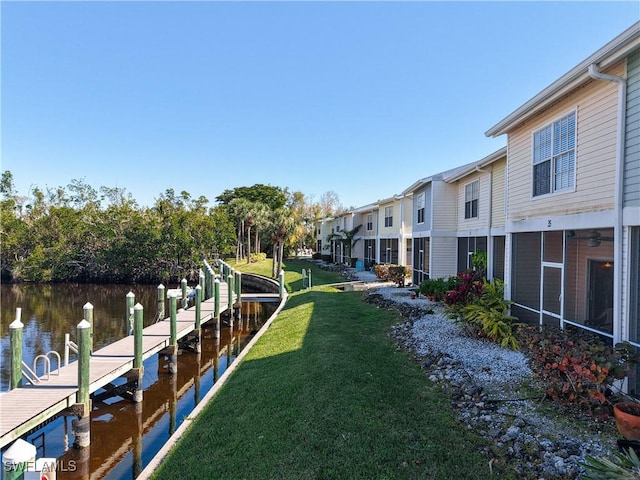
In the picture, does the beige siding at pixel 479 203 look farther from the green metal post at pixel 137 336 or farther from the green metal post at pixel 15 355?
the green metal post at pixel 15 355

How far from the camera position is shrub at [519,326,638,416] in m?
5.33

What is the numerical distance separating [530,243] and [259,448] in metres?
8.40

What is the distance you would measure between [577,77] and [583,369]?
5351mm

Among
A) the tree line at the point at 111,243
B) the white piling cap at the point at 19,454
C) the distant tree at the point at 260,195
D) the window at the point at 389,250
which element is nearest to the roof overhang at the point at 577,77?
the white piling cap at the point at 19,454

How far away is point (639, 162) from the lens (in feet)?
19.9

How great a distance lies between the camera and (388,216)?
29375 mm

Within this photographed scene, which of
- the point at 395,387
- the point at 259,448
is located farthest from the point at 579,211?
the point at 259,448

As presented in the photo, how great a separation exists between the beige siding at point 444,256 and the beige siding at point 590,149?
884 centimetres

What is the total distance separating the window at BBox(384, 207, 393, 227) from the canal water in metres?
11.1

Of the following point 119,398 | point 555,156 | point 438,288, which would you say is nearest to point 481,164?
point 438,288

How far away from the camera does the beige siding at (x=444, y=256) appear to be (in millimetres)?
18438

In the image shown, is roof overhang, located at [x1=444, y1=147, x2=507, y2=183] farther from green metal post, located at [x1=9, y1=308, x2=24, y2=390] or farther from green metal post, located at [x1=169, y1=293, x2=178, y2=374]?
green metal post, located at [x1=9, y1=308, x2=24, y2=390]

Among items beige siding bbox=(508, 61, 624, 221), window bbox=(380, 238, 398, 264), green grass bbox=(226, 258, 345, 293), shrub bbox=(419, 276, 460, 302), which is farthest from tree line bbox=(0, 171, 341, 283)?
beige siding bbox=(508, 61, 624, 221)

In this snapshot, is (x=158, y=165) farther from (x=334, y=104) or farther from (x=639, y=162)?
(x=639, y=162)
